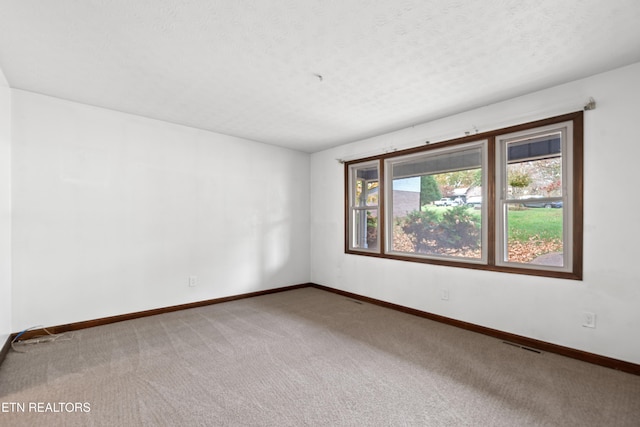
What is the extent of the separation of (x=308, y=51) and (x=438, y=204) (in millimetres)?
2588

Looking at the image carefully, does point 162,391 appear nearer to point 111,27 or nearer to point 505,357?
point 111,27

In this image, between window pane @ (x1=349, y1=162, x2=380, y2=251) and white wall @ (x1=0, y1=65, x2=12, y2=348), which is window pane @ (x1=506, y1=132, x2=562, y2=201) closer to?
window pane @ (x1=349, y1=162, x2=380, y2=251)

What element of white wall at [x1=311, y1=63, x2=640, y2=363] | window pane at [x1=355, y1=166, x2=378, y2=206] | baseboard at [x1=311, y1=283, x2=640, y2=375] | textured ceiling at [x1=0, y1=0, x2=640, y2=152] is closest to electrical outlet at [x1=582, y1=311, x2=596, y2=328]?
white wall at [x1=311, y1=63, x2=640, y2=363]

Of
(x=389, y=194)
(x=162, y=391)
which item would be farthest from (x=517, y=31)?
(x=162, y=391)

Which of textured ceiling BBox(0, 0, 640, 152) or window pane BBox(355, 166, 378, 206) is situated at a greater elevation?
textured ceiling BBox(0, 0, 640, 152)

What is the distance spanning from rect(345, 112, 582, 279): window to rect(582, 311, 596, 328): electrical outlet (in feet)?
1.09

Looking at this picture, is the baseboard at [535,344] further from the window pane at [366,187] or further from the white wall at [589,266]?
the window pane at [366,187]

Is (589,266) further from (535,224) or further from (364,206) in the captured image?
(364,206)

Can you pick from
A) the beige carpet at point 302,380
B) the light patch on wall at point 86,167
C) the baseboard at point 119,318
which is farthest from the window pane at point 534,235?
the light patch on wall at point 86,167

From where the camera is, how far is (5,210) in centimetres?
279

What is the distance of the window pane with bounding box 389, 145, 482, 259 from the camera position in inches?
140

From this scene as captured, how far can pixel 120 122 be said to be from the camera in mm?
3561

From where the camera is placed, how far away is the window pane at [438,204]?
11.7ft

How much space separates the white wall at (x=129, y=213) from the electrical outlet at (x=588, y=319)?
396cm
